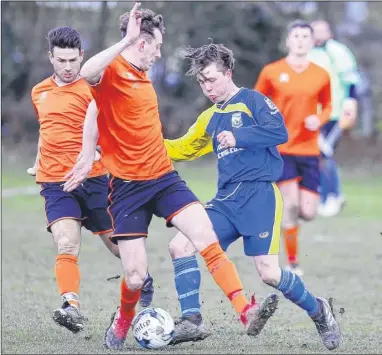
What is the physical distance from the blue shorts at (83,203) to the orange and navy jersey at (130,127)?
0.80m

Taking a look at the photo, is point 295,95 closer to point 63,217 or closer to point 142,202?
point 63,217

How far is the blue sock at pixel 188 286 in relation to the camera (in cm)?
643

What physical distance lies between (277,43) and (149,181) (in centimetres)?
2040

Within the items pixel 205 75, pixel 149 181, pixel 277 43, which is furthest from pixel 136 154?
pixel 277 43

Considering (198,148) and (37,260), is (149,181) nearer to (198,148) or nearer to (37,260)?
(198,148)

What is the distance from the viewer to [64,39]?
716cm

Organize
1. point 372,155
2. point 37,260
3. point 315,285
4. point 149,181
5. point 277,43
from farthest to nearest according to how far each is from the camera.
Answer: point 277,43 < point 372,155 < point 37,260 < point 315,285 < point 149,181

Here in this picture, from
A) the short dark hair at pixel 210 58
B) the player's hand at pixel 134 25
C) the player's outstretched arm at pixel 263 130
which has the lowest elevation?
the player's outstretched arm at pixel 263 130

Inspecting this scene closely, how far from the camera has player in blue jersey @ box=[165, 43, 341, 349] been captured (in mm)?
6410

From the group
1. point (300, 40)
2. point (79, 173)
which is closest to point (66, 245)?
point (79, 173)

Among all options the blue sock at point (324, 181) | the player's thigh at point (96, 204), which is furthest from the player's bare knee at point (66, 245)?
the blue sock at point (324, 181)

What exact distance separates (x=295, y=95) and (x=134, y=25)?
4.36 metres

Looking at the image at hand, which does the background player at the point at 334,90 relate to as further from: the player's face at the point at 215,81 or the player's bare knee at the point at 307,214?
the player's face at the point at 215,81

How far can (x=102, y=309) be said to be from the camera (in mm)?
7965
